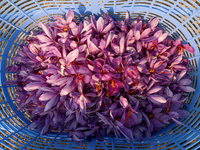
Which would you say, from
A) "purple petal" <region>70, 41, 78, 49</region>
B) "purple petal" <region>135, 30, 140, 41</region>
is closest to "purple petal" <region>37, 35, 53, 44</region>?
"purple petal" <region>70, 41, 78, 49</region>

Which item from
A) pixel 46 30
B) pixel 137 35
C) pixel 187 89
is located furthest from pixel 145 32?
pixel 46 30

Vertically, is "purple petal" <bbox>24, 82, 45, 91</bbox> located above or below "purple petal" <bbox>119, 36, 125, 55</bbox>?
below

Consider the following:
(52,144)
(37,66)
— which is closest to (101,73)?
(37,66)

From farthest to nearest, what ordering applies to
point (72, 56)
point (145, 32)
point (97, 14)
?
1. point (97, 14)
2. point (145, 32)
3. point (72, 56)

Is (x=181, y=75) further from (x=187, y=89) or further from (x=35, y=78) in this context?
(x=35, y=78)

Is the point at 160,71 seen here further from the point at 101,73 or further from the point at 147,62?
the point at 101,73

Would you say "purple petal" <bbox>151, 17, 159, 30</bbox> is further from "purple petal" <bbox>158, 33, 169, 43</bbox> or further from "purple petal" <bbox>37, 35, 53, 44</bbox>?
"purple petal" <bbox>37, 35, 53, 44</bbox>

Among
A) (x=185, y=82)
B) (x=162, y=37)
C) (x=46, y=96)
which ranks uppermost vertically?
(x=162, y=37)
